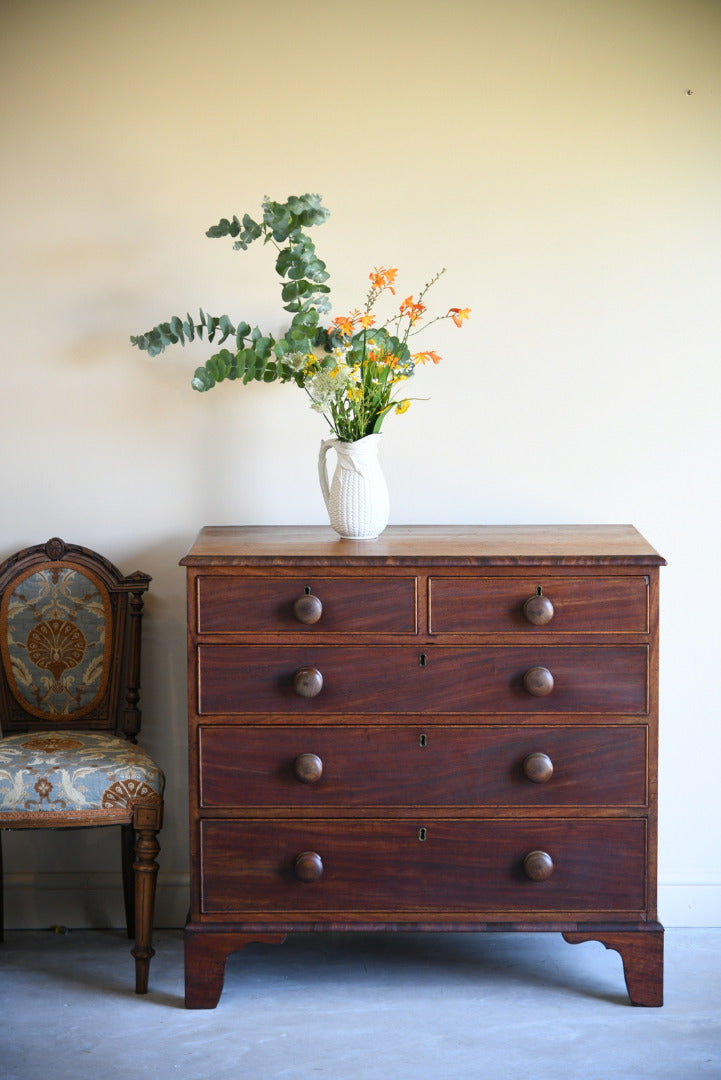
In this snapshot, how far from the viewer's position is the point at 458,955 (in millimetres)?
2984

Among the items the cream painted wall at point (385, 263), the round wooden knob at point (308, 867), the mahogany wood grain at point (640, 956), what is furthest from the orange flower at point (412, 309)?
the mahogany wood grain at point (640, 956)

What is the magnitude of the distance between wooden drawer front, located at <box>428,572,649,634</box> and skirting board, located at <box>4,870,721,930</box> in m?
1.00

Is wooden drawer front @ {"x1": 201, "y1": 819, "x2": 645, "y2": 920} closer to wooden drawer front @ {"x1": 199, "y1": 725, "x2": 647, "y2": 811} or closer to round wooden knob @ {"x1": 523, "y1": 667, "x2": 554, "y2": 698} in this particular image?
wooden drawer front @ {"x1": 199, "y1": 725, "x2": 647, "y2": 811}

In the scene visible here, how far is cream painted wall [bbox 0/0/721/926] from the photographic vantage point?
9.87ft

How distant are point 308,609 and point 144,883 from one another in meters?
0.79

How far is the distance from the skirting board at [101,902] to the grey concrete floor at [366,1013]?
5 centimetres

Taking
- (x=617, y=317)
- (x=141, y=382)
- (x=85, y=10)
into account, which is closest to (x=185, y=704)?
(x=141, y=382)

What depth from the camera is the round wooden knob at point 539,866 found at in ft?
8.69

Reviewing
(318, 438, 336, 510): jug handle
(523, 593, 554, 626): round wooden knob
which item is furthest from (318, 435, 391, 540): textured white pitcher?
(523, 593, 554, 626): round wooden knob

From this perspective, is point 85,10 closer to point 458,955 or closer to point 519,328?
point 519,328

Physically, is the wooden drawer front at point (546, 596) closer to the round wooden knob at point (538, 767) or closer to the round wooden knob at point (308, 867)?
the round wooden knob at point (538, 767)

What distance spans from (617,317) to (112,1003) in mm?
2166

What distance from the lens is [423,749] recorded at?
8.74 ft

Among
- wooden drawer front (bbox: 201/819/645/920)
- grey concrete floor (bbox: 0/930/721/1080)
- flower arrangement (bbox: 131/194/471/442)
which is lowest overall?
grey concrete floor (bbox: 0/930/721/1080)
